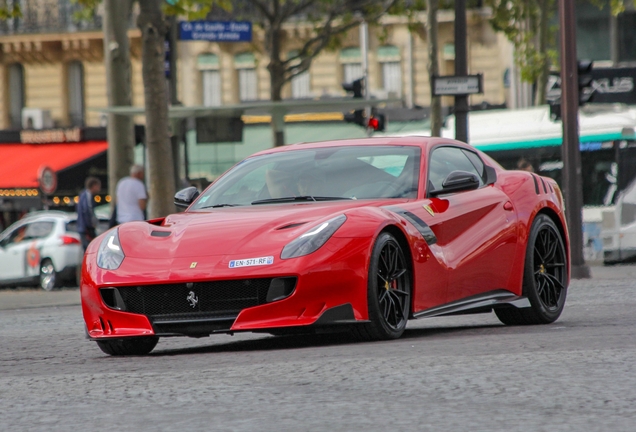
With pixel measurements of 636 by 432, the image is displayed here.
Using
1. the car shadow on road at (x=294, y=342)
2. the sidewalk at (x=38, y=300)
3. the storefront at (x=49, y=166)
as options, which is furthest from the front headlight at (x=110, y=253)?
the storefront at (x=49, y=166)

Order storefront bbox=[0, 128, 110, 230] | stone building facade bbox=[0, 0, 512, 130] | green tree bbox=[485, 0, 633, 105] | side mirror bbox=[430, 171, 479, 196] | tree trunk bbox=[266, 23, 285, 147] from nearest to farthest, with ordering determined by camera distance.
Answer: side mirror bbox=[430, 171, 479, 196] → tree trunk bbox=[266, 23, 285, 147] → green tree bbox=[485, 0, 633, 105] → storefront bbox=[0, 128, 110, 230] → stone building facade bbox=[0, 0, 512, 130]

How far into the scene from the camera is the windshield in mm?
8539

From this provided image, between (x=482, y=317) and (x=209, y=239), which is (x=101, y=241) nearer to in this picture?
(x=209, y=239)

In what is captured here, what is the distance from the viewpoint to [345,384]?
5.92 metres

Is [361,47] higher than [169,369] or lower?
higher

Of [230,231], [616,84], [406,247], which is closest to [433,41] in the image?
[616,84]

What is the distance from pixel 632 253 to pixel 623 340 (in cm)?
1604

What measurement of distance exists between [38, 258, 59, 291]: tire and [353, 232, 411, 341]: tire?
646 inches

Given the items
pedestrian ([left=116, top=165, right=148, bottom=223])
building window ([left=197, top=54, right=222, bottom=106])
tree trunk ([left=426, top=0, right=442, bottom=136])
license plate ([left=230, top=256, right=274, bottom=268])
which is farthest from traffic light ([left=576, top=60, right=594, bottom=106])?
building window ([left=197, top=54, right=222, bottom=106])

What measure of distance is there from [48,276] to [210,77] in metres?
19.5

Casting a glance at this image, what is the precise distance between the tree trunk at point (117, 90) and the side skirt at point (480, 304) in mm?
14783

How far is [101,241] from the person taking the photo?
8.16 metres

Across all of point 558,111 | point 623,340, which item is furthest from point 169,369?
point 558,111

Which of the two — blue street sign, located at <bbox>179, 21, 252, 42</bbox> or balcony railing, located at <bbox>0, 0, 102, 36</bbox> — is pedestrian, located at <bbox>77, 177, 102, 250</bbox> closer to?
blue street sign, located at <bbox>179, 21, 252, 42</bbox>
